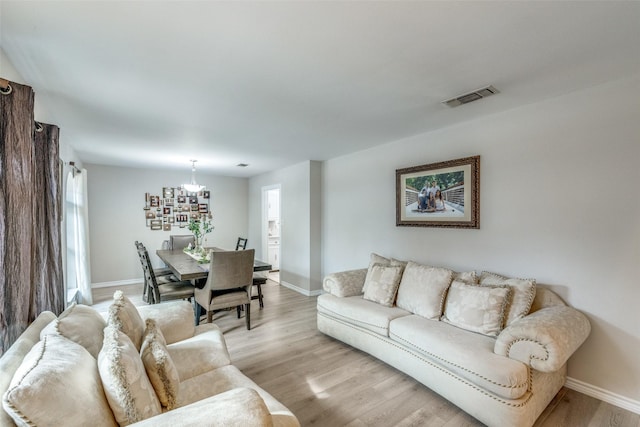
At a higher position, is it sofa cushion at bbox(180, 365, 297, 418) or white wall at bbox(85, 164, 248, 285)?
white wall at bbox(85, 164, 248, 285)

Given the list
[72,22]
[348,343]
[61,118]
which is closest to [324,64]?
[72,22]

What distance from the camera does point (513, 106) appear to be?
103 inches

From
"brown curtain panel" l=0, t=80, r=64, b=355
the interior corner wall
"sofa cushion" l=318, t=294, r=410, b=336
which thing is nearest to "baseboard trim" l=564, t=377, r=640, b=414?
"sofa cushion" l=318, t=294, r=410, b=336

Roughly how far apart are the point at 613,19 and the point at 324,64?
1.53 meters

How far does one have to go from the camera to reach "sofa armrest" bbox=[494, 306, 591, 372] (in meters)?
1.79

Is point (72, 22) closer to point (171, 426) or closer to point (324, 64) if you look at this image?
point (324, 64)

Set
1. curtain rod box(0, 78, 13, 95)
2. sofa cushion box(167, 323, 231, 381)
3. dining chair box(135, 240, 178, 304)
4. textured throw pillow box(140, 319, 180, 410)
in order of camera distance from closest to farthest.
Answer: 1. textured throw pillow box(140, 319, 180, 410)
2. curtain rod box(0, 78, 13, 95)
3. sofa cushion box(167, 323, 231, 381)
4. dining chair box(135, 240, 178, 304)

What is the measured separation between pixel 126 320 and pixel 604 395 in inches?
134

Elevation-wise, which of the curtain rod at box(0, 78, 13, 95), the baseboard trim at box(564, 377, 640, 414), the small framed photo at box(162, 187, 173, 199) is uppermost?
the curtain rod at box(0, 78, 13, 95)

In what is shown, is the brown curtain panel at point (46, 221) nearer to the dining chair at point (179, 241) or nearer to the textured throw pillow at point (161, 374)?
the textured throw pillow at point (161, 374)

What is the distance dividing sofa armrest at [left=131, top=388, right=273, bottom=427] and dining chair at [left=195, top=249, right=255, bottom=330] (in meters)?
2.19

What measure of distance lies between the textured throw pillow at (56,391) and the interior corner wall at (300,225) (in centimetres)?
387

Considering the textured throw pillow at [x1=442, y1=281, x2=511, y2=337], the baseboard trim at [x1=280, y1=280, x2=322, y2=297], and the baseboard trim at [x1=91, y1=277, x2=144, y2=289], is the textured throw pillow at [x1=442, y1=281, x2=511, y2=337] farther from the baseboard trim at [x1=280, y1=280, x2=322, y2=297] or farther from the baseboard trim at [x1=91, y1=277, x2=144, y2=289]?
the baseboard trim at [x1=91, y1=277, x2=144, y2=289]

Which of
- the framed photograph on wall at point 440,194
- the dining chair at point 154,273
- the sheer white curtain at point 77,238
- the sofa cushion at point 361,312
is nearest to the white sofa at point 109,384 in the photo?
the sofa cushion at point 361,312
